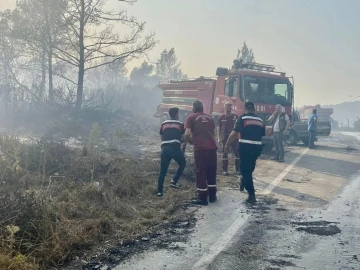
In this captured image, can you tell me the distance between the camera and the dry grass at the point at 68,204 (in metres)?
4.13

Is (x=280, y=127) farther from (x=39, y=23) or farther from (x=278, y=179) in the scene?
(x=39, y=23)

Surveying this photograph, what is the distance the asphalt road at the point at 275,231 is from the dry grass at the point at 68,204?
28.2 inches

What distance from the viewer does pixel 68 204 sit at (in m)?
5.42

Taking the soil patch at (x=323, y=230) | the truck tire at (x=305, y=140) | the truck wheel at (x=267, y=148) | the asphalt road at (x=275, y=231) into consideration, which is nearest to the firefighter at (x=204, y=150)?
the asphalt road at (x=275, y=231)

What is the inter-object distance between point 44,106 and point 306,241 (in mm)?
18895

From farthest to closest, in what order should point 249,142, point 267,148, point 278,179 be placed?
1. point 267,148
2. point 278,179
3. point 249,142

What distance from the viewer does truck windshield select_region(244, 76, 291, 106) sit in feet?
42.5

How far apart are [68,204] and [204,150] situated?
8.52 feet

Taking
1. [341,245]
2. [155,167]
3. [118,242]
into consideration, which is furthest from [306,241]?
[155,167]

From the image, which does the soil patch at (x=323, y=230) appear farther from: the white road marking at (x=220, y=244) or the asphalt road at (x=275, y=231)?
the white road marking at (x=220, y=244)

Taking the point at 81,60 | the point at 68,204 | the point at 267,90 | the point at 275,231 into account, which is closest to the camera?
the point at 275,231

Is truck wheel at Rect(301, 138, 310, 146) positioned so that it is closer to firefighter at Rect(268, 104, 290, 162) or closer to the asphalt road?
firefighter at Rect(268, 104, 290, 162)

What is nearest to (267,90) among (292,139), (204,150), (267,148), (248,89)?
(248,89)

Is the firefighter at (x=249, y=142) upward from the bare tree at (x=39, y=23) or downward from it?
downward
